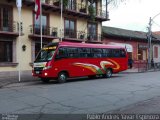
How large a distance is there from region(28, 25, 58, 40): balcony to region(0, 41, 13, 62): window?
7.05 feet

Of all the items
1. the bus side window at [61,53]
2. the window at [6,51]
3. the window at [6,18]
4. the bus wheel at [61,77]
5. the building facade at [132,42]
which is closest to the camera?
the bus side window at [61,53]

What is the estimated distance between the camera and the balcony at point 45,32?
2726 cm

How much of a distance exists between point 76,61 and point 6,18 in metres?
7.92

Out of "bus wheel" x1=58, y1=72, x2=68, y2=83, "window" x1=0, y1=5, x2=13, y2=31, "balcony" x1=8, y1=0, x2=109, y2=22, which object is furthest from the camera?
"balcony" x1=8, y1=0, x2=109, y2=22

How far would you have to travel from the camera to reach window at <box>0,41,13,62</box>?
25.5 m

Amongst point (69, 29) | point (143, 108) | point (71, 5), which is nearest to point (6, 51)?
point (69, 29)

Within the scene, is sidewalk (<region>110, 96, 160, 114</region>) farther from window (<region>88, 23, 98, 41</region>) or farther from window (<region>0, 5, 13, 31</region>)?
window (<region>88, 23, 98, 41</region>)

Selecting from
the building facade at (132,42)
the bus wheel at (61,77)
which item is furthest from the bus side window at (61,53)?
the building facade at (132,42)

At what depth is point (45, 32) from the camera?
28.7 m

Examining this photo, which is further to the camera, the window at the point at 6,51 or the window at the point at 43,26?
the window at the point at 43,26

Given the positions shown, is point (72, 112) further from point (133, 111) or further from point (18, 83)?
point (18, 83)

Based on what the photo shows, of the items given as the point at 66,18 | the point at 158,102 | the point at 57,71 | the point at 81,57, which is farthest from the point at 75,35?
the point at 158,102

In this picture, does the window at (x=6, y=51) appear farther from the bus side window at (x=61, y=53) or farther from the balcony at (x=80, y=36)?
the bus side window at (x=61, y=53)

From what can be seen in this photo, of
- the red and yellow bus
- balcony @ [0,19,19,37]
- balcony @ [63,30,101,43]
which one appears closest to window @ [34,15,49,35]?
balcony @ [0,19,19,37]
